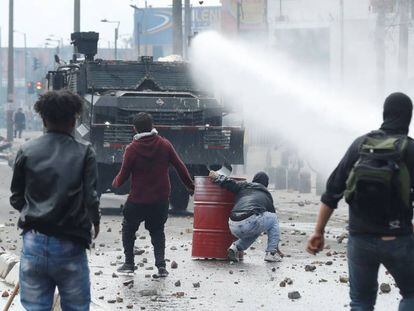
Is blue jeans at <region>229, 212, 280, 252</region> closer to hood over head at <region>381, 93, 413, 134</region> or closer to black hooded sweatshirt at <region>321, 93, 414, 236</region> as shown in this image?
black hooded sweatshirt at <region>321, 93, 414, 236</region>

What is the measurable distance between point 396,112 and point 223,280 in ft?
17.2

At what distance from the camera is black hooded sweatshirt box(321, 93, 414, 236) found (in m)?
6.88

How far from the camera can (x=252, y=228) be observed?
13016 mm

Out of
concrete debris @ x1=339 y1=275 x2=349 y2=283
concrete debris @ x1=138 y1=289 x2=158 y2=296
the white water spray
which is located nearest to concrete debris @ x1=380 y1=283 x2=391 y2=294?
concrete debris @ x1=339 y1=275 x2=349 y2=283

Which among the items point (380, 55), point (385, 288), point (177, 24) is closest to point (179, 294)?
point (385, 288)

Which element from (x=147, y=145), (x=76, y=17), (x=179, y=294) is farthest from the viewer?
(x=76, y=17)

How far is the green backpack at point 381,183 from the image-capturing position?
677cm

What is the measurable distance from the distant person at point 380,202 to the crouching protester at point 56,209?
144 centimetres

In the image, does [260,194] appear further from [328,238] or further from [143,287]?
[328,238]

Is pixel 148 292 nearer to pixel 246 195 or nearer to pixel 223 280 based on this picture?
pixel 223 280

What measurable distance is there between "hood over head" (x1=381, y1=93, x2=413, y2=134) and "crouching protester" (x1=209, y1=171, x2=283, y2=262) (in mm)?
6044

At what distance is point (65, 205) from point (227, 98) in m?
17.8

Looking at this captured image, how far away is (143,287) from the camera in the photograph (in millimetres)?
11422

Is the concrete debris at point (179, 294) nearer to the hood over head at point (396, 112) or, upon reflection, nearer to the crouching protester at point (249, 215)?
the crouching protester at point (249, 215)
